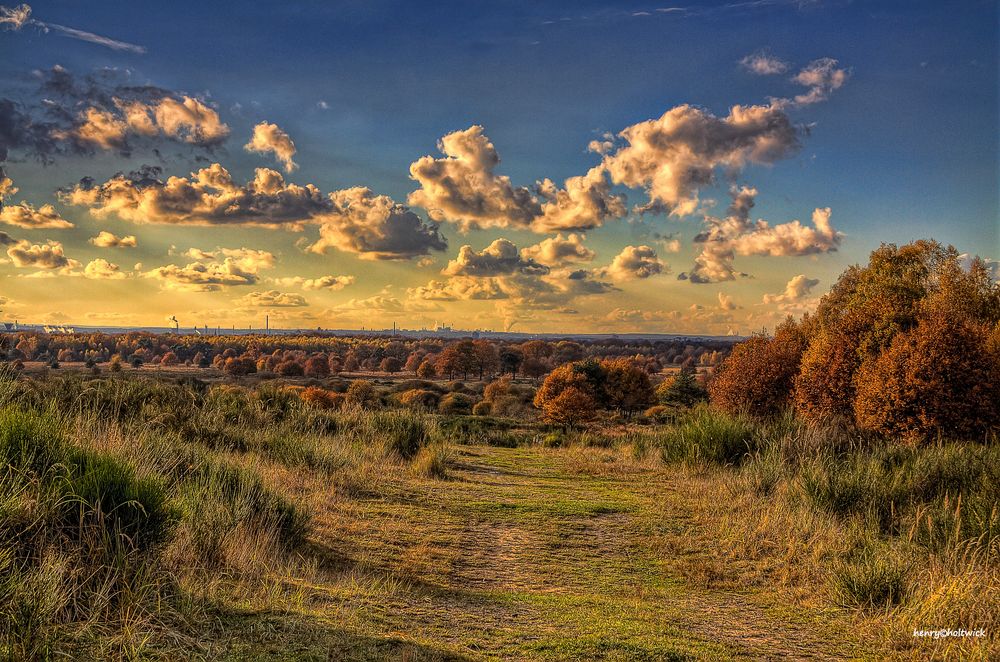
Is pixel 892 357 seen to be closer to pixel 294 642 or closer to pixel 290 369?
pixel 294 642

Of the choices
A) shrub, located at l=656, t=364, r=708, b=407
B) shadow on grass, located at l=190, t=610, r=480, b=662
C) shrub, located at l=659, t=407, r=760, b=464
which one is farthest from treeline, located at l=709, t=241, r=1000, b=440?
shrub, located at l=656, t=364, r=708, b=407

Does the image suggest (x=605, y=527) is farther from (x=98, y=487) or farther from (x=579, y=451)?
(x=579, y=451)

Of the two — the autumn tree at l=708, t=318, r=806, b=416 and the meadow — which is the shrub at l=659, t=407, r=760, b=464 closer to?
the meadow

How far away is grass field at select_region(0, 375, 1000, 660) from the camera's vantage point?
5.04 meters

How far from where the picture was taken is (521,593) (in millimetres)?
7168

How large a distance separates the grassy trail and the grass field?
0.03 metres

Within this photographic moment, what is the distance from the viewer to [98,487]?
570 centimetres

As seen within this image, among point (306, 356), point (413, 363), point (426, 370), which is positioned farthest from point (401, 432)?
point (306, 356)

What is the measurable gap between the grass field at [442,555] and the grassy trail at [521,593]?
34 mm

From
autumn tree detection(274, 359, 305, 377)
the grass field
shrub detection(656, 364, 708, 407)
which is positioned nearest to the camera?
the grass field

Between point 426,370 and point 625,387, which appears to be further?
point 426,370

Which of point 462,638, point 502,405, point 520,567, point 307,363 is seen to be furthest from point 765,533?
point 307,363

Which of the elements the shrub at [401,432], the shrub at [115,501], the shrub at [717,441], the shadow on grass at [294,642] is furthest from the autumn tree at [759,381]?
the shrub at [115,501]

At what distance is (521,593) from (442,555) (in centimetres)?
173
